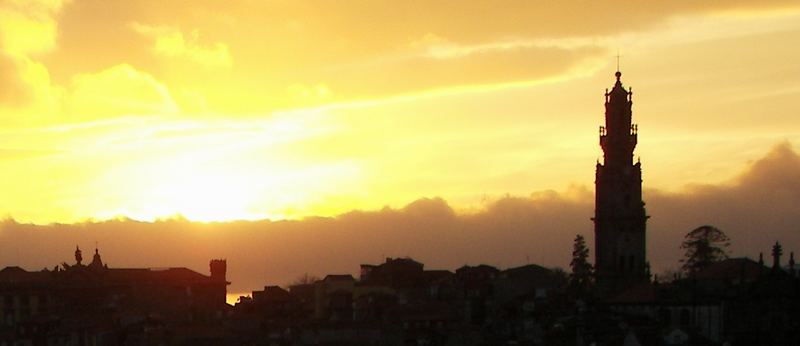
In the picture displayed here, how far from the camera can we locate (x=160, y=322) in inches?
5261

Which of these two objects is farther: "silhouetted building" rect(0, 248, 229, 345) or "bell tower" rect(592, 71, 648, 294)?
"bell tower" rect(592, 71, 648, 294)

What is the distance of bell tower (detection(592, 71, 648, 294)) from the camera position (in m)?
143

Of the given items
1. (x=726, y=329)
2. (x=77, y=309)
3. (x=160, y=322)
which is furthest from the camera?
(x=77, y=309)

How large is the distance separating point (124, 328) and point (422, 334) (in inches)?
961

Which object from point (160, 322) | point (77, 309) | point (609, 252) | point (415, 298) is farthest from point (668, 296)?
point (77, 309)

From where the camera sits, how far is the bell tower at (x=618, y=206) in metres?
143

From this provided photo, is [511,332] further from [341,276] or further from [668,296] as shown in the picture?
[341,276]

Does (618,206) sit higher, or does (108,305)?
(618,206)

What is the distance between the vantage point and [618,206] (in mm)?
145000

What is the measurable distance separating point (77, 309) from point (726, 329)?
173ft

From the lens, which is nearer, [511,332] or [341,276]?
[511,332]

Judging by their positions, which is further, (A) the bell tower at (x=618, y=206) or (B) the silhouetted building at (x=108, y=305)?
(A) the bell tower at (x=618, y=206)

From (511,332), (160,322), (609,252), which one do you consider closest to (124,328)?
(160,322)

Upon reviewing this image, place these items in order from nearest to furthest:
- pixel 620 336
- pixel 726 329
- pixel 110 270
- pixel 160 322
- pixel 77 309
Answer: pixel 620 336
pixel 726 329
pixel 160 322
pixel 77 309
pixel 110 270
